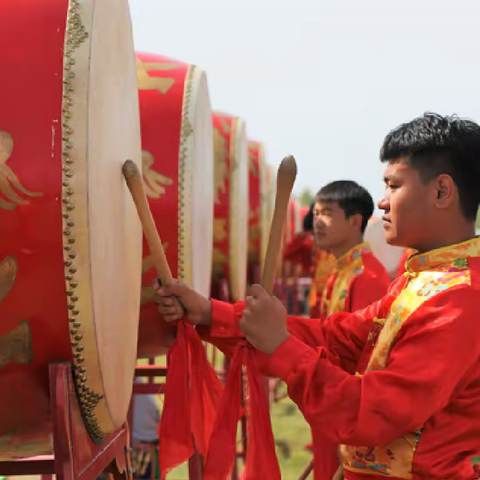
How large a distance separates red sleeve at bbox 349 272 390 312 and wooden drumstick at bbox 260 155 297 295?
1502mm

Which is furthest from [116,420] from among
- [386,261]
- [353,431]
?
[386,261]

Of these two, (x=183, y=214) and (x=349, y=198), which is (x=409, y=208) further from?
(x=349, y=198)

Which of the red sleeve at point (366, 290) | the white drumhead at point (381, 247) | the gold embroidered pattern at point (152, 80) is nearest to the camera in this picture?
the gold embroidered pattern at point (152, 80)

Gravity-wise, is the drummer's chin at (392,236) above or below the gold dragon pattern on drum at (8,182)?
below

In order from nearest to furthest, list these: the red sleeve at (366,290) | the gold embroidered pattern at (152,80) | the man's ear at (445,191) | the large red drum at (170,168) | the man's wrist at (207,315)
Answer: the man's ear at (445,191)
the man's wrist at (207,315)
the large red drum at (170,168)
the gold embroidered pattern at (152,80)
the red sleeve at (366,290)

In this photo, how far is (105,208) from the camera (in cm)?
122

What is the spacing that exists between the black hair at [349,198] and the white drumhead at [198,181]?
2.38 feet

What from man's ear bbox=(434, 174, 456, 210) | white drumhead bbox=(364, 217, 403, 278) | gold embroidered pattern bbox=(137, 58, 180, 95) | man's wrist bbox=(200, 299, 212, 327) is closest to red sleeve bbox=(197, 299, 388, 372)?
man's wrist bbox=(200, 299, 212, 327)

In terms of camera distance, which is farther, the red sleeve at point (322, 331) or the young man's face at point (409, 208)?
the red sleeve at point (322, 331)

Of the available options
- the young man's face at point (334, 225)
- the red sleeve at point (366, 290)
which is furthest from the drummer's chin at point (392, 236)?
the young man's face at point (334, 225)

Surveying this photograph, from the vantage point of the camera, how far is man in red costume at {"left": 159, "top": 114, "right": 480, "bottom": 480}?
110 cm

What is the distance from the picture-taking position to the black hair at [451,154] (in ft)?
4.15

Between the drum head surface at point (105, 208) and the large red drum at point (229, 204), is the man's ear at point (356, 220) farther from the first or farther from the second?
the drum head surface at point (105, 208)

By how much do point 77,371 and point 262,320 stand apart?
0.32 m
